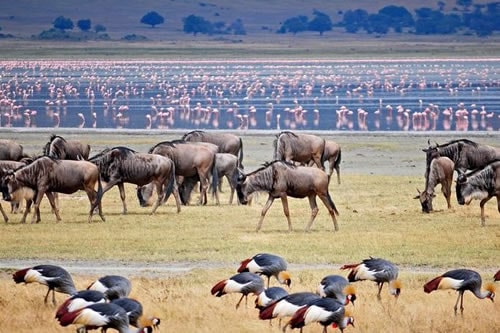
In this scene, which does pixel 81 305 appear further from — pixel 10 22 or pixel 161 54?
pixel 10 22

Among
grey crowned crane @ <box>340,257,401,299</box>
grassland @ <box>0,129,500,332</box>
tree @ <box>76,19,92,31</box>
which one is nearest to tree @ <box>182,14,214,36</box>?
tree @ <box>76,19,92,31</box>

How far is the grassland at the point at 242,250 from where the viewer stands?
13.2 metres

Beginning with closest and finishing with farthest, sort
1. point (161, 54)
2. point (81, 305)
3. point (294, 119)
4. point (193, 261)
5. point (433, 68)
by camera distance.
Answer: point (81, 305) < point (193, 261) < point (294, 119) < point (433, 68) < point (161, 54)

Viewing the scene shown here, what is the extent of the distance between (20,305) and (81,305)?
102 inches

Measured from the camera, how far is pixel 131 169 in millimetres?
22688

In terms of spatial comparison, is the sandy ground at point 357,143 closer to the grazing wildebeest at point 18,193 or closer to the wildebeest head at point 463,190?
the grazing wildebeest at point 18,193

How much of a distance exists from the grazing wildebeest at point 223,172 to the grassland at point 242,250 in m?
0.82

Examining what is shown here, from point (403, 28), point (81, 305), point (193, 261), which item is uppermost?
point (81, 305)

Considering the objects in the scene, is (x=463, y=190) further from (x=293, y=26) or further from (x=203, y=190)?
(x=293, y=26)

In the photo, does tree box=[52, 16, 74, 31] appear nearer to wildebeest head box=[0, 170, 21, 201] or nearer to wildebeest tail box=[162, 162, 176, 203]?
wildebeest tail box=[162, 162, 176, 203]

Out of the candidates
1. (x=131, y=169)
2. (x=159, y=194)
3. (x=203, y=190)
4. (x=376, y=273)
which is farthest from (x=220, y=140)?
(x=376, y=273)

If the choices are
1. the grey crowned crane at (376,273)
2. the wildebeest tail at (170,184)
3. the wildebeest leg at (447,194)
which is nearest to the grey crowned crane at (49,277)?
the grey crowned crane at (376,273)

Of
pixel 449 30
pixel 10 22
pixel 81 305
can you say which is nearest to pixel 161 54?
pixel 10 22

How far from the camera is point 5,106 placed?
197ft
